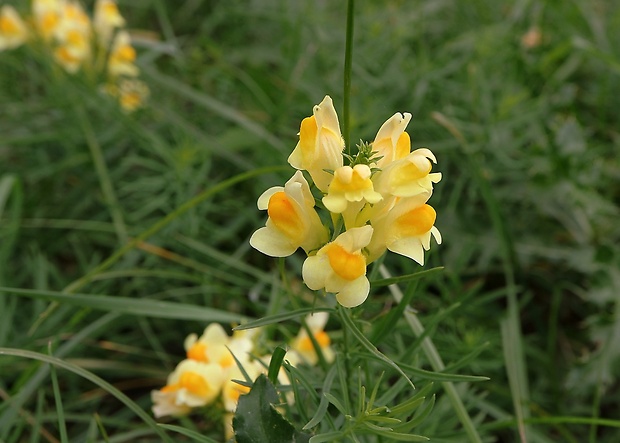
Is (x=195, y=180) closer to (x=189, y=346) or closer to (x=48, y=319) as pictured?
(x=48, y=319)

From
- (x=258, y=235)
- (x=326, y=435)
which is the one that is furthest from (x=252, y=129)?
(x=326, y=435)

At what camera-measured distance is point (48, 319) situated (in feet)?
4.55

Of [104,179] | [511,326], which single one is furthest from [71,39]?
[511,326]

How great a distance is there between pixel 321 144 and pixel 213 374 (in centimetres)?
42

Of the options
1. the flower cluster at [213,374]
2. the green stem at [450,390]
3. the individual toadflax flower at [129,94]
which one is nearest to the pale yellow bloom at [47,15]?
the individual toadflax flower at [129,94]

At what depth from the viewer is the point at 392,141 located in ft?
2.60

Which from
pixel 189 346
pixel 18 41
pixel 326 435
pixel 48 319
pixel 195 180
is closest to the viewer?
pixel 326 435

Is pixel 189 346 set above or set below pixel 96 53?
below

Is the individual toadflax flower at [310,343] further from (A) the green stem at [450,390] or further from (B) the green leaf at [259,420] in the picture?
(B) the green leaf at [259,420]

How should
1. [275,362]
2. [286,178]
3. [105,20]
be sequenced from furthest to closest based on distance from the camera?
[105,20] → [286,178] → [275,362]

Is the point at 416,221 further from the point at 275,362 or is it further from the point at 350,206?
the point at 275,362

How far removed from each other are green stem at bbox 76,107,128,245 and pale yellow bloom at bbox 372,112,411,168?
874 mm

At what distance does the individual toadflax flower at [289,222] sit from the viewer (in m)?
0.77

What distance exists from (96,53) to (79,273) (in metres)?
0.71
